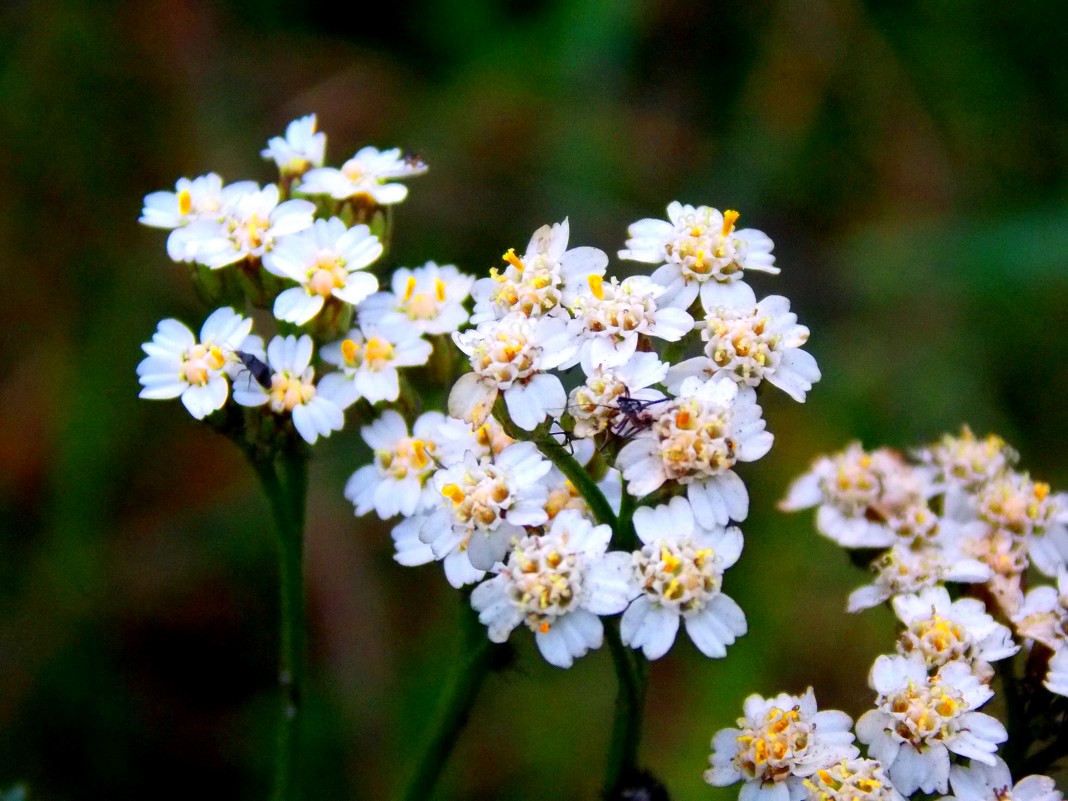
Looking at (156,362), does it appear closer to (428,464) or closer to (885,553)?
(428,464)

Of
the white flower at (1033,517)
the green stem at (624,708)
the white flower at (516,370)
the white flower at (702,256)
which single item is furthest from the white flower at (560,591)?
the white flower at (1033,517)

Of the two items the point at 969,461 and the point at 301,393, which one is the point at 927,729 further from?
the point at 301,393

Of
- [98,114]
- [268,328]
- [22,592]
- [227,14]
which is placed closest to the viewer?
[22,592]

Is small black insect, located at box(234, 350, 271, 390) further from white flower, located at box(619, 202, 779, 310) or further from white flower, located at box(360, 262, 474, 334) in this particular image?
white flower, located at box(619, 202, 779, 310)

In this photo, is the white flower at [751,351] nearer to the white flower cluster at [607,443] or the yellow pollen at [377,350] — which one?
the white flower cluster at [607,443]

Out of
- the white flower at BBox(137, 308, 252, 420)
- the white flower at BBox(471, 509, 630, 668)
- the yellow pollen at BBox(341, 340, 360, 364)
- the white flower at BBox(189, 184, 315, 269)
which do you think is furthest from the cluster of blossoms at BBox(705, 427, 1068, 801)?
the white flower at BBox(189, 184, 315, 269)

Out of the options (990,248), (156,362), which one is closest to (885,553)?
(156,362)
